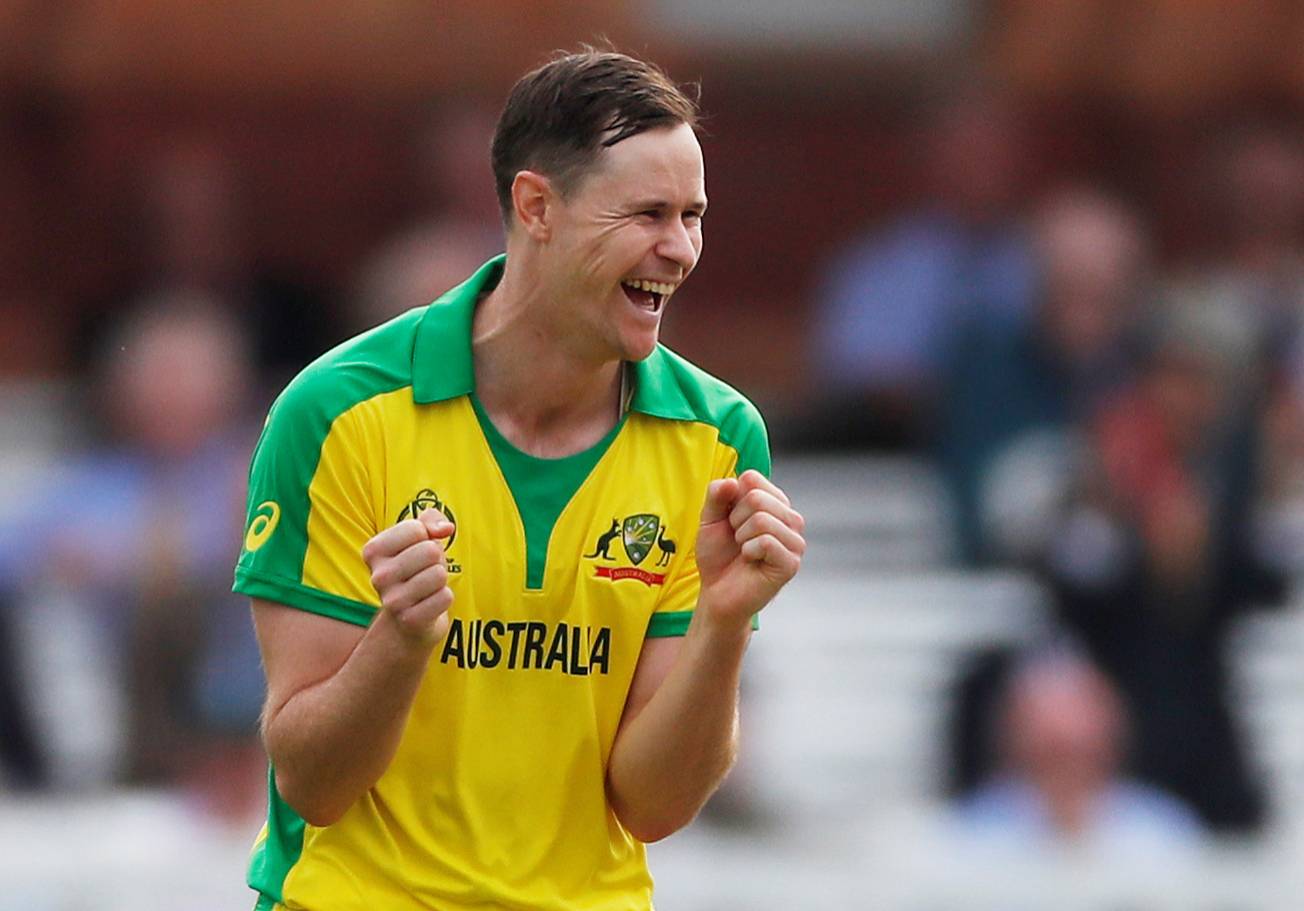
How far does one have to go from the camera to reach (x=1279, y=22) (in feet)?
31.8

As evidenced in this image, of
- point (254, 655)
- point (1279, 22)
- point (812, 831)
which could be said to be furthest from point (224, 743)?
point (1279, 22)

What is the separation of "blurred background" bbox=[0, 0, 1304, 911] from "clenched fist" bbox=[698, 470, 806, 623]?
372 cm

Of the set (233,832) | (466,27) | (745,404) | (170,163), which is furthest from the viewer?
(170,163)

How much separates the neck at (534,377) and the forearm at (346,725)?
48 centimetres

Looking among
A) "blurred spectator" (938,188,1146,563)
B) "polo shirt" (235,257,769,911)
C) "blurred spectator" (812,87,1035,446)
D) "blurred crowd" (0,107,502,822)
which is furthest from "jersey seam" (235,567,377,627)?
"blurred spectator" (812,87,1035,446)

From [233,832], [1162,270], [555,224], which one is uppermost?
[1162,270]

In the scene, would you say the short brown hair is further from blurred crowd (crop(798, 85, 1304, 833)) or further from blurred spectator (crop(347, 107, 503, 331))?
blurred crowd (crop(798, 85, 1304, 833))

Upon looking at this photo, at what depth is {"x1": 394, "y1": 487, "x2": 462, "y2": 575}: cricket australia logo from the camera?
12.3ft

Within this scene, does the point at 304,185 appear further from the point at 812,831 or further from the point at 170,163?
the point at 812,831

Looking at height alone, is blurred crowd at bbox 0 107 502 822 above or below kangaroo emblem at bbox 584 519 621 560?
above

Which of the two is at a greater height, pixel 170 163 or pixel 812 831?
pixel 170 163

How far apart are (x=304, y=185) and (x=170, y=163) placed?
2.39ft

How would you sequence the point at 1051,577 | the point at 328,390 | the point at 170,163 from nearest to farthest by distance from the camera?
the point at 328,390
the point at 1051,577
the point at 170,163

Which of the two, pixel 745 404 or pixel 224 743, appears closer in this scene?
pixel 745 404
